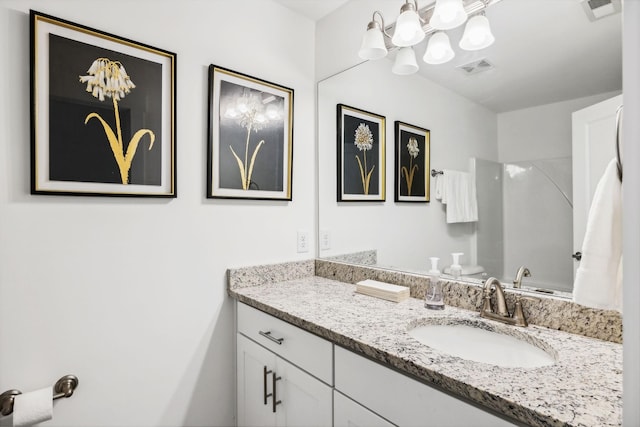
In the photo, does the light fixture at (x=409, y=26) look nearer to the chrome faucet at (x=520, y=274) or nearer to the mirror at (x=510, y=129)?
the mirror at (x=510, y=129)

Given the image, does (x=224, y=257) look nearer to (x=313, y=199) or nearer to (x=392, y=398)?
(x=313, y=199)

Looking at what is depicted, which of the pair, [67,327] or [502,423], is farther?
[67,327]

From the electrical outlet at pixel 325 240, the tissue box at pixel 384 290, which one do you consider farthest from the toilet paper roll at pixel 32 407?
the electrical outlet at pixel 325 240

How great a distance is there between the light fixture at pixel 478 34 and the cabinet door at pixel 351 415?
51.8 inches

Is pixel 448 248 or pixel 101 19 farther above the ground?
pixel 101 19

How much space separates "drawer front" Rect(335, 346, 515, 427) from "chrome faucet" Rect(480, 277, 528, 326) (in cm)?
46

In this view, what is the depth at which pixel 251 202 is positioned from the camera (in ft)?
5.24

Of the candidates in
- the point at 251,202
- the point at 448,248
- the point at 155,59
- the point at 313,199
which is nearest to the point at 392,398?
the point at 448,248

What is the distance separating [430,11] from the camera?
134 cm

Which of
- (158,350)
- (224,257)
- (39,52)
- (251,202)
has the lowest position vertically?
(158,350)

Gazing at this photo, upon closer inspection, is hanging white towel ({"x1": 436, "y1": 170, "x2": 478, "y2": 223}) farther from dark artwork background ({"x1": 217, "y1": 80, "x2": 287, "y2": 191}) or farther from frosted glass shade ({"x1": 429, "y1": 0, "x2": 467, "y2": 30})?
dark artwork background ({"x1": 217, "y1": 80, "x2": 287, "y2": 191})

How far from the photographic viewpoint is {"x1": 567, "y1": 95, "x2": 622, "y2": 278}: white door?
947 millimetres

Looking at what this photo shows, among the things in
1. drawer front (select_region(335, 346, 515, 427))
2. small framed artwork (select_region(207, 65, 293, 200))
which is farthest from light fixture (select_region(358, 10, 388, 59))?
drawer front (select_region(335, 346, 515, 427))

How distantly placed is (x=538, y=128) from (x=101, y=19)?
5.20 ft
